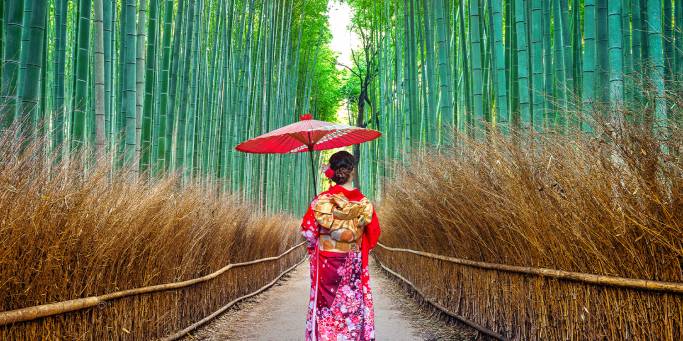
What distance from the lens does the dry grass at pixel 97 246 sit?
2523 mm

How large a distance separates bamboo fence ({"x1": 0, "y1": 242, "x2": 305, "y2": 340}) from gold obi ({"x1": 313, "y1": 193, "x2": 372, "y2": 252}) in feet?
3.80

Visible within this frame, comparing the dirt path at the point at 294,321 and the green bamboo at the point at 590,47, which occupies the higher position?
the green bamboo at the point at 590,47

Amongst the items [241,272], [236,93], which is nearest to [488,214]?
[241,272]

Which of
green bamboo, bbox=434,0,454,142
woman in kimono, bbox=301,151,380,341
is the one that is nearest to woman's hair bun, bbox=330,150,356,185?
woman in kimono, bbox=301,151,380,341

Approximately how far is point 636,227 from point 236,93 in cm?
837

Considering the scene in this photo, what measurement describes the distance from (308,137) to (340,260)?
0.99 meters

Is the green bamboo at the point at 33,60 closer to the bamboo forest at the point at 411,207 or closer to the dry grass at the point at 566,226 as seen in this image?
the bamboo forest at the point at 411,207

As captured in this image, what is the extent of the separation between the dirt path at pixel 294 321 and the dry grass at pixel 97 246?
1.07 ft

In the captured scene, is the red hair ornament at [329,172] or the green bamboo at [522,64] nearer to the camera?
the red hair ornament at [329,172]

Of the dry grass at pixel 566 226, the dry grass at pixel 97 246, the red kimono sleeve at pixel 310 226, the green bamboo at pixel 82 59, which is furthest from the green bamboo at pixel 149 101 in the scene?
the red kimono sleeve at pixel 310 226

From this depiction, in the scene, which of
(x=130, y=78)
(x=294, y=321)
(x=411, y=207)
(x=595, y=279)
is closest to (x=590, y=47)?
(x=595, y=279)

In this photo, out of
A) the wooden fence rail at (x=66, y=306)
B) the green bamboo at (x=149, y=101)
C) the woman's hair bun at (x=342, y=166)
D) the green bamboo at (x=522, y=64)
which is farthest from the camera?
the green bamboo at (x=149, y=101)

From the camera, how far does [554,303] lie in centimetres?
341

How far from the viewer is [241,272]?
720cm
